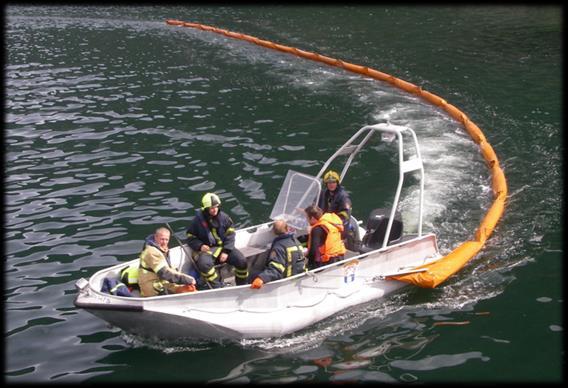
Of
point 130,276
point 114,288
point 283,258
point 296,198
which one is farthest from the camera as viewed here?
point 296,198

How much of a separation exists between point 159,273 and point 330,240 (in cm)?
339

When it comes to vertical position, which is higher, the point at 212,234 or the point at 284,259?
the point at 212,234

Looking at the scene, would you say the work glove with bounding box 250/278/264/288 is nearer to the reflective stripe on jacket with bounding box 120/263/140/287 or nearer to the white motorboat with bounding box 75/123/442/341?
the white motorboat with bounding box 75/123/442/341

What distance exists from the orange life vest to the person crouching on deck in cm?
148

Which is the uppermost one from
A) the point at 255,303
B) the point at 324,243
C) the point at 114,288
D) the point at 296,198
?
the point at 296,198

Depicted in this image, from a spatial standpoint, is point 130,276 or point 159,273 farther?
point 130,276

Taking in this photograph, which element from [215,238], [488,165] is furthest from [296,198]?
[488,165]

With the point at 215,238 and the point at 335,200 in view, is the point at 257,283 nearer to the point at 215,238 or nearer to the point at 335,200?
the point at 215,238

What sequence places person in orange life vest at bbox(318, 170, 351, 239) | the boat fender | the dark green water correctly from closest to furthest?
1. the dark green water
2. the boat fender
3. person in orange life vest at bbox(318, 170, 351, 239)

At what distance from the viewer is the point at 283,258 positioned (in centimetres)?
1197

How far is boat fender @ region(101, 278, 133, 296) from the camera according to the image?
36.6 feet

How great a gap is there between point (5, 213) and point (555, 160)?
15530mm

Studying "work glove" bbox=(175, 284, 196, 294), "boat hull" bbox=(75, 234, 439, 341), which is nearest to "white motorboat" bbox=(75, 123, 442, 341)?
"boat hull" bbox=(75, 234, 439, 341)

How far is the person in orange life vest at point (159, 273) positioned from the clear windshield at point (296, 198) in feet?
10.7
